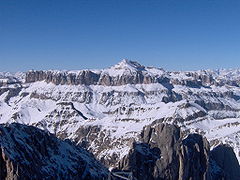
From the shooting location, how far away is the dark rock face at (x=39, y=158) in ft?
388

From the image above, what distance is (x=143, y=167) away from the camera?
650ft

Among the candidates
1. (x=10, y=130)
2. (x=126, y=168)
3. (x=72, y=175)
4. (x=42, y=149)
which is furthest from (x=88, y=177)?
(x=126, y=168)

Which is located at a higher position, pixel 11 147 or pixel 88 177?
pixel 11 147

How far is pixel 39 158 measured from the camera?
13375 centimetres

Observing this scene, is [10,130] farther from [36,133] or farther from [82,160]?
[82,160]

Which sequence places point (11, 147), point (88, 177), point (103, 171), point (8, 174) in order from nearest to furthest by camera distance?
point (8, 174), point (11, 147), point (88, 177), point (103, 171)

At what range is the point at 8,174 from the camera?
116 metres

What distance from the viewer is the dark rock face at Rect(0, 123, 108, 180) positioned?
118188mm

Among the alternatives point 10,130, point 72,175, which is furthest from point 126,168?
point 10,130

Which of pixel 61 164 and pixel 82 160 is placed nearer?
pixel 61 164

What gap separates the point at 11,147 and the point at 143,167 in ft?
282

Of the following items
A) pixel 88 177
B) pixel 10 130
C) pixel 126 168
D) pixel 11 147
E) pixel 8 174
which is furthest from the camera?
pixel 126 168

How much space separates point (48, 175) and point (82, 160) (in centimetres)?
2470

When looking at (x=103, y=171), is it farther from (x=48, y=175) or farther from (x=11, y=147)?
(x=11, y=147)
